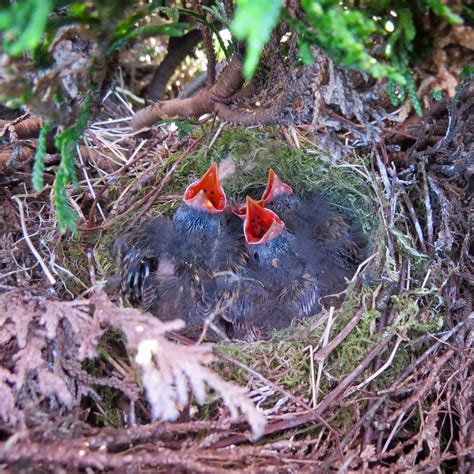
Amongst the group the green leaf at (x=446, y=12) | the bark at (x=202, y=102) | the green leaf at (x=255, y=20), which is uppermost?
the green leaf at (x=446, y=12)

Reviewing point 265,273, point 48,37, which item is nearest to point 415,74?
point 48,37

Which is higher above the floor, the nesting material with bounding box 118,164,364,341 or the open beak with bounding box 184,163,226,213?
the open beak with bounding box 184,163,226,213

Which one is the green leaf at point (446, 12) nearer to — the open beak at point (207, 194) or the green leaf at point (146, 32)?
the green leaf at point (146, 32)

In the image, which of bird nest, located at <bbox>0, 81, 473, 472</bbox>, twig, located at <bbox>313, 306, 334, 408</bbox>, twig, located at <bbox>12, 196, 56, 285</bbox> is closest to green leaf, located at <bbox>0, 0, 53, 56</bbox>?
bird nest, located at <bbox>0, 81, 473, 472</bbox>

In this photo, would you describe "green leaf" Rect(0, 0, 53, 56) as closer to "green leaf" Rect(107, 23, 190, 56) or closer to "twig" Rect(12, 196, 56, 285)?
"green leaf" Rect(107, 23, 190, 56)

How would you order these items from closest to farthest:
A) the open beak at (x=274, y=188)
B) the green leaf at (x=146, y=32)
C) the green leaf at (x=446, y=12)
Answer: the green leaf at (x=446, y=12), the green leaf at (x=146, y=32), the open beak at (x=274, y=188)

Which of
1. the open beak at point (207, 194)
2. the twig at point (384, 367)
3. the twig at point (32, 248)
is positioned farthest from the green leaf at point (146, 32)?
the twig at point (384, 367)

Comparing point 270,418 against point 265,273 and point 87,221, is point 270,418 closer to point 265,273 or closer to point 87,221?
point 265,273

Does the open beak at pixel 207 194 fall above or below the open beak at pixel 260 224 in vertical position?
above
